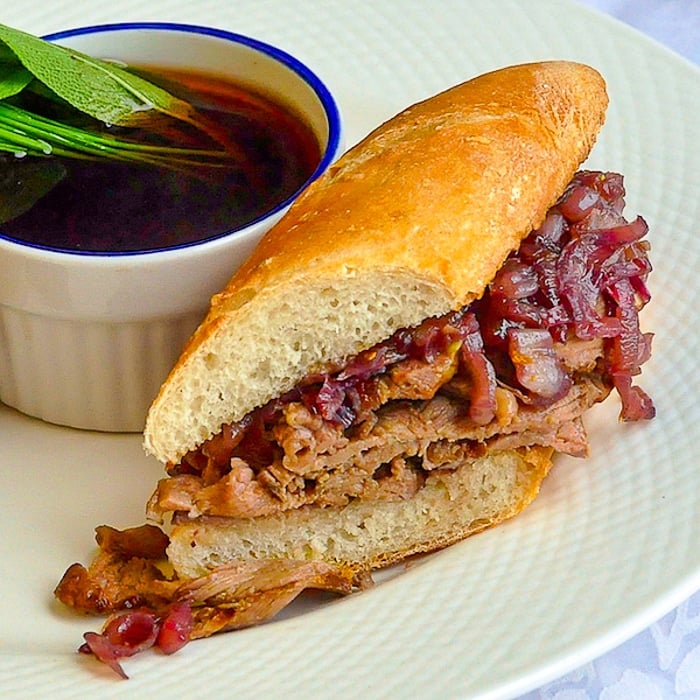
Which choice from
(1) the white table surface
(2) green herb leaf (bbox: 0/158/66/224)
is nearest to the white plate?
(1) the white table surface

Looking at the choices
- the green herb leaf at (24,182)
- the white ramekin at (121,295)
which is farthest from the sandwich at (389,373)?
the green herb leaf at (24,182)

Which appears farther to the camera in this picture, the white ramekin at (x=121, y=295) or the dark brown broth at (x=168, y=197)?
the dark brown broth at (x=168, y=197)

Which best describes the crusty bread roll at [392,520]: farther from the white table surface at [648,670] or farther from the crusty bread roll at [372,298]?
the white table surface at [648,670]

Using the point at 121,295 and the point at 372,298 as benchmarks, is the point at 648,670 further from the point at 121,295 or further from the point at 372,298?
the point at 121,295

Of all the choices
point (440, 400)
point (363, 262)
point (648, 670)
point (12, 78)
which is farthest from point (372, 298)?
point (12, 78)

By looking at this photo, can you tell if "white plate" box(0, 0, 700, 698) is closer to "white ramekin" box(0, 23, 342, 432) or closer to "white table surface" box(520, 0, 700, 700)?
"white ramekin" box(0, 23, 342, 432)
